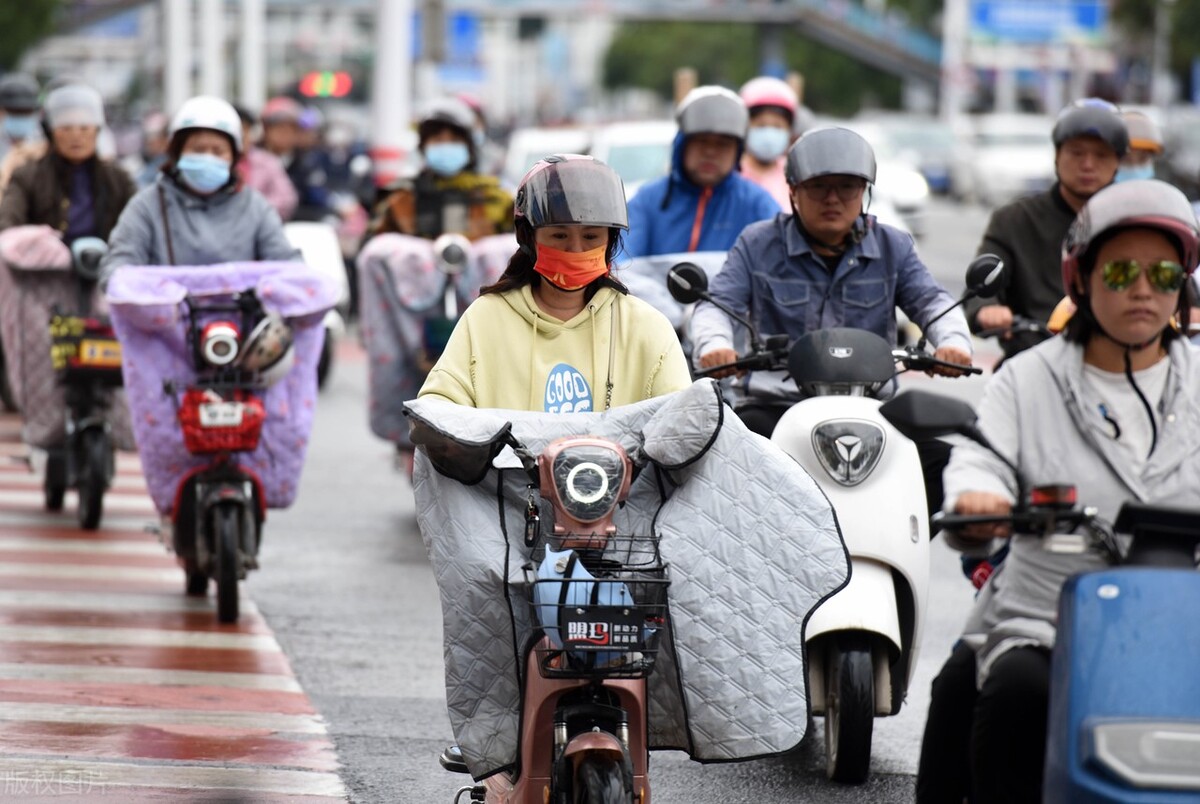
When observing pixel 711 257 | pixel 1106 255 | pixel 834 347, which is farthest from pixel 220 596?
pixel 1106 255

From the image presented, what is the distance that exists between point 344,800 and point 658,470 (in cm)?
182

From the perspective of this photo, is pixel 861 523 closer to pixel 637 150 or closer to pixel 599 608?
pixel 599 608

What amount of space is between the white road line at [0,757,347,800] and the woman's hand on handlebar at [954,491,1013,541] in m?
2.54

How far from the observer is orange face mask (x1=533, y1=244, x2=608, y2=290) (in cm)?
534

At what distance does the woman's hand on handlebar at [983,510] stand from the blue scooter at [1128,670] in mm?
259

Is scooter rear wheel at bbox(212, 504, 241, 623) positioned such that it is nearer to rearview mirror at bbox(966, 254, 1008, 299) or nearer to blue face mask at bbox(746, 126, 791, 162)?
rearview mirror at bbox(966, 254, 1008, 299)

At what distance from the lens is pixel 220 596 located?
28.2 ft

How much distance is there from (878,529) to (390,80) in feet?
67.5

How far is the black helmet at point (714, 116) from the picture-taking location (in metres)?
8.76

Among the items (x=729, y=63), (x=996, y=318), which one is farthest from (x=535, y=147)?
(x=729, y=63)

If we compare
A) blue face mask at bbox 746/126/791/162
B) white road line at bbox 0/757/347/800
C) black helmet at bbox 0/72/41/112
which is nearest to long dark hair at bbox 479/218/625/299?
white road line at bbox 0/757/347/800

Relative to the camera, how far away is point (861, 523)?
6305mm

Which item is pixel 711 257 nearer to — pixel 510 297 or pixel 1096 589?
pixel 510 297

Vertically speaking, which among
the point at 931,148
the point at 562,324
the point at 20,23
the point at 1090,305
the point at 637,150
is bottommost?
the point at 562,324
